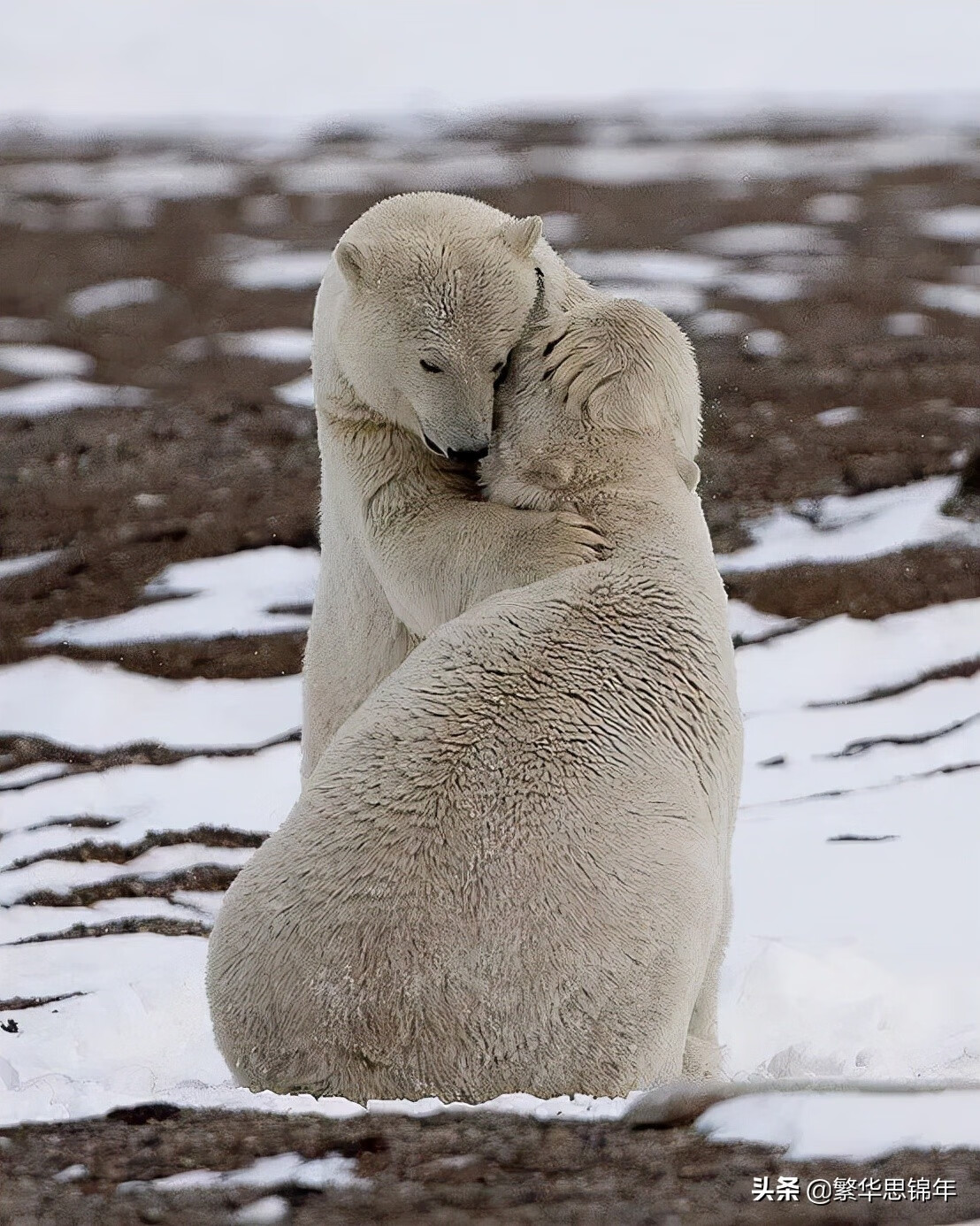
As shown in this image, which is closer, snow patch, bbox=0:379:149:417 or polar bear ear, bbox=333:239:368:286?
polar bear ear, bbox=333:239:368:286

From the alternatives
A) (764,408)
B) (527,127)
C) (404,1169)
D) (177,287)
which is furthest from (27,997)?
(527,127)

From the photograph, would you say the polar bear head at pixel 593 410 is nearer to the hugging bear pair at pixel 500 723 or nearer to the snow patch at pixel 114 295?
the hugging bear pair at pixel 500 723

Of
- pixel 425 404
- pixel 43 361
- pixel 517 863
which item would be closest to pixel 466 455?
pixel 425 404

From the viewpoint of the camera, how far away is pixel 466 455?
3.36 m

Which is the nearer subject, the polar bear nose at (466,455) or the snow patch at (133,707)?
the polar bear nose at (466,455)

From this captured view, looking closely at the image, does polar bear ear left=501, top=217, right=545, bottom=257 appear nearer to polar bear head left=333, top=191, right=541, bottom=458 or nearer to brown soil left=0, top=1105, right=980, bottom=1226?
polar bear head left=333, top=191, right=541, bottom=458

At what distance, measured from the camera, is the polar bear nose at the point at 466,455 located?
3.34 meters

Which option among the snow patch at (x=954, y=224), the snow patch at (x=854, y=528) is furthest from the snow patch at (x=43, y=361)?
the snow patch at (x=954, y=224)

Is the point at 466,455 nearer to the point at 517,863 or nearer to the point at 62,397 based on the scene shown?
the point at 517,863

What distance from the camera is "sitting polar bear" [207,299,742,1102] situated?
267cm

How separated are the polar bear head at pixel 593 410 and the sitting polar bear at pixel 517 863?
10 centimetres

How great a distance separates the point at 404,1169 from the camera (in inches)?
94.6

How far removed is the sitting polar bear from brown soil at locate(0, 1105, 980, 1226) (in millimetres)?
150

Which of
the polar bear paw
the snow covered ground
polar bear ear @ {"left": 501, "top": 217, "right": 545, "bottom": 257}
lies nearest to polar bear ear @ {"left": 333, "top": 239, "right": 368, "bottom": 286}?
polar bear ear @ {"left": 501, "top": 217, "right": 545, "bottom": 257}
